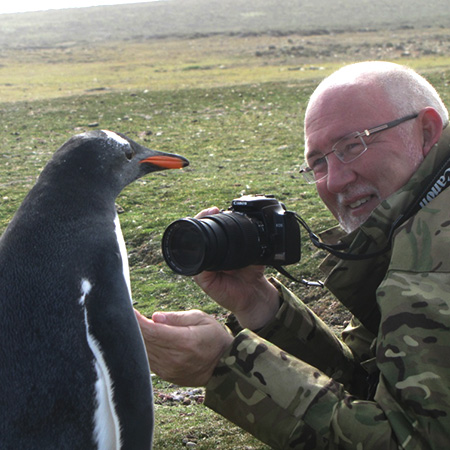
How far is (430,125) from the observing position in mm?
2164

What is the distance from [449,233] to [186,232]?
740mm

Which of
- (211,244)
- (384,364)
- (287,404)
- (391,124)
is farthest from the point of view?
(391,124)


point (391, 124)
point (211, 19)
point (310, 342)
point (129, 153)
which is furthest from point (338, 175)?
point (211, 19)

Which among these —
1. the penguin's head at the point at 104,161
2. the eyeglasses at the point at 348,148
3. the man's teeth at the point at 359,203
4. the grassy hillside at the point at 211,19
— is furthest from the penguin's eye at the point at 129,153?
the grassy hillside at the point at 211,19

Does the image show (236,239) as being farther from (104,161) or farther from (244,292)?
(104,161)

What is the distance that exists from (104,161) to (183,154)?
547 cm

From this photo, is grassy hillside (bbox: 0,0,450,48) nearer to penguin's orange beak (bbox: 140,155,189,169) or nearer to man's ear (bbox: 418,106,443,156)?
penguin's orange beak (bbox: 140,155,189,169)

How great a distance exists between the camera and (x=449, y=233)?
1707 millimetres

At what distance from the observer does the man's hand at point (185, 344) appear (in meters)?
1.89

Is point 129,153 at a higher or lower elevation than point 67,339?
higher

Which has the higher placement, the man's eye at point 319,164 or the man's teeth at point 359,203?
the man's eye at point 319,164

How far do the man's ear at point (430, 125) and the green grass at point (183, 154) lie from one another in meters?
1.13

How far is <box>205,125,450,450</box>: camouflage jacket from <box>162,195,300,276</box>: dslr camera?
0.61ft

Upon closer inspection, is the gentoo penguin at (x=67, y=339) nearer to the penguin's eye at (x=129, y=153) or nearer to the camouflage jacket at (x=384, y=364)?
the camouflage jacket at (x=384, y=364)
